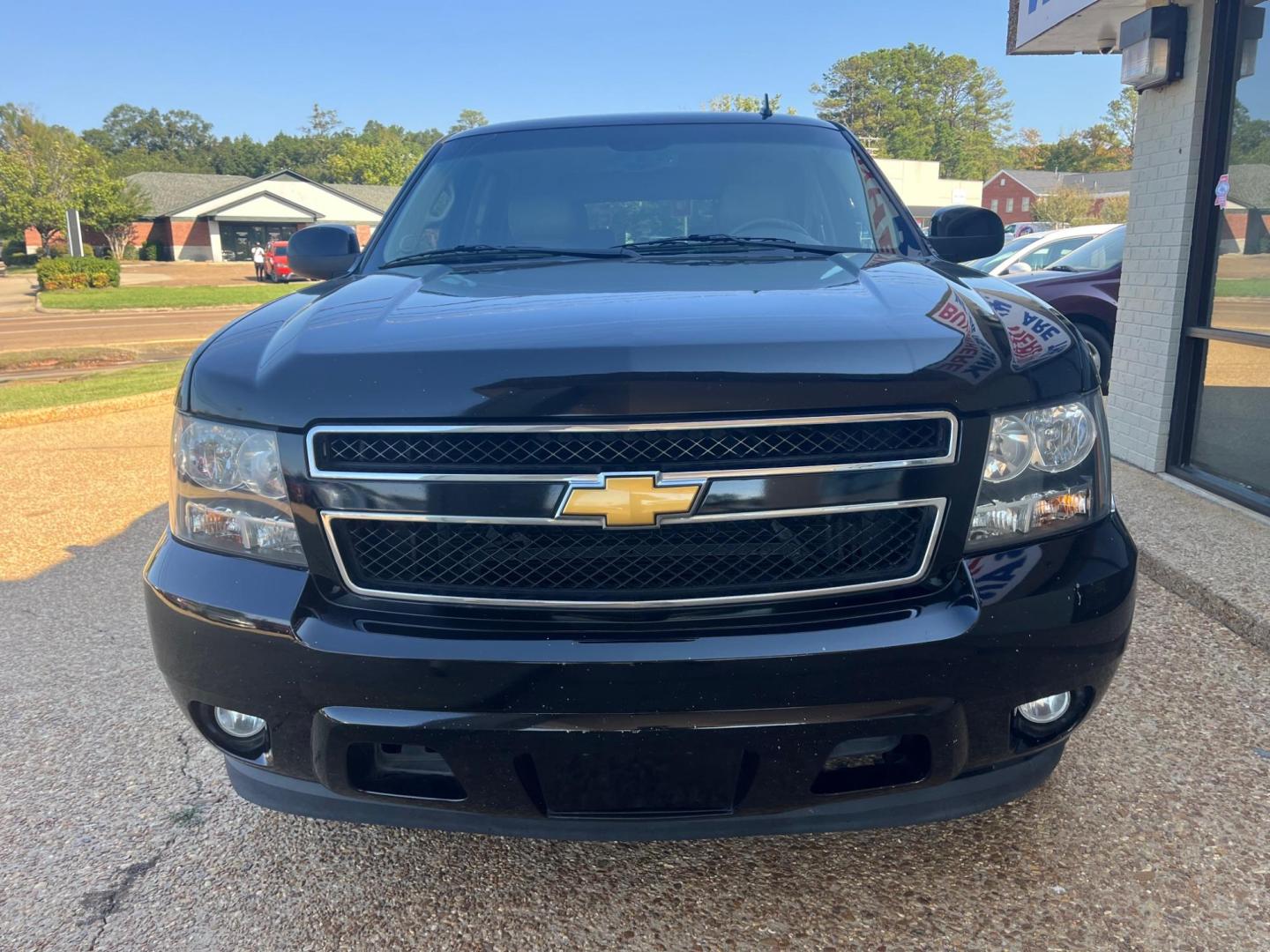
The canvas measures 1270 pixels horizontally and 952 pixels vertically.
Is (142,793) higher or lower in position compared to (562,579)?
lower

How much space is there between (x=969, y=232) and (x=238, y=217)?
228 feet

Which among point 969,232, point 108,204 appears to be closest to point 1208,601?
point 969,232

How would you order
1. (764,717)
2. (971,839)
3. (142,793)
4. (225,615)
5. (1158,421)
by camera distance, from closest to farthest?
1. (764,717)
2. (225,615)
3. (971,839)
4. (142,793)
5. (1158,421)

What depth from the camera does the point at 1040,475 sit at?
191 cm

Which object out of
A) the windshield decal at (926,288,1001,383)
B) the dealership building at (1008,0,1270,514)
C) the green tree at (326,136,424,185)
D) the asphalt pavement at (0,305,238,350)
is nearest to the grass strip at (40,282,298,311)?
the asphalt pavement at (0,305,238,350)

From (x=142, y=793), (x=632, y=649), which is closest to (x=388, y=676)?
(x=632, y=649)

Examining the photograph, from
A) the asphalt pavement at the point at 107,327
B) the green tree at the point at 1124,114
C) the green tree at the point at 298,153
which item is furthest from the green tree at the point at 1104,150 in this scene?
the asphalt pavement at the point at 107,327

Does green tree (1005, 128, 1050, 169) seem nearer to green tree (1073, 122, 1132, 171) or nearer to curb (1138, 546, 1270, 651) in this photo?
green tree (1073, 122, 1132, 171)

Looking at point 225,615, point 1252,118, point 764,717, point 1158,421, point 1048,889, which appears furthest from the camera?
point 1158,421

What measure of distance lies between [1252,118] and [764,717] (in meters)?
5.06

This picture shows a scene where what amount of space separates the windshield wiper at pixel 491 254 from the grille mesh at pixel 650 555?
1179mm

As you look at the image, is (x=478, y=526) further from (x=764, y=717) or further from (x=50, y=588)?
(x=50, y=588)

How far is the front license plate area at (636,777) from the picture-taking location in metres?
1.76

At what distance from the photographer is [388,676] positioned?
1.77m
